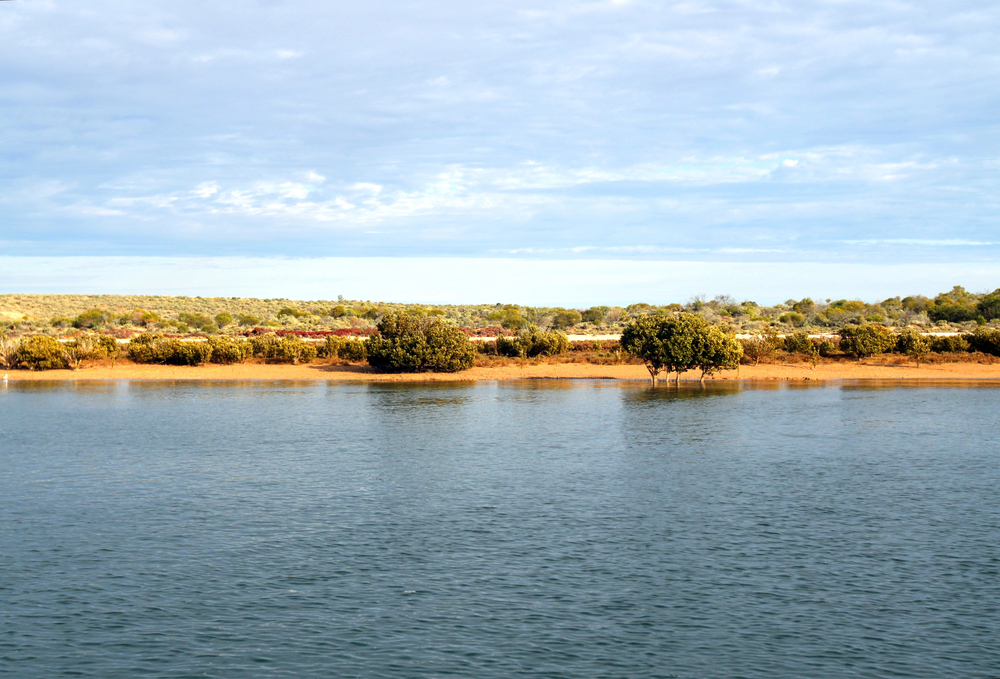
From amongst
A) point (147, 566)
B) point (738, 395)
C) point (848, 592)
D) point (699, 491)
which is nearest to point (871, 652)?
point (848, 592)

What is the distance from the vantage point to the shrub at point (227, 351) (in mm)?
55125

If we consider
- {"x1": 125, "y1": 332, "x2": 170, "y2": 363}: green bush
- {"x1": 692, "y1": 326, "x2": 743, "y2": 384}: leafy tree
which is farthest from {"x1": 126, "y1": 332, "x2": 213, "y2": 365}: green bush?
{"x1": 692, "y1": 326, "x2": 743, "y2": 384}: leafy tree

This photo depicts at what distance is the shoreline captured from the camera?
48094 mm

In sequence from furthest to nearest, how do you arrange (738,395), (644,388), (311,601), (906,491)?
(644,388) < (738,395) < (906,491) < (311,601)

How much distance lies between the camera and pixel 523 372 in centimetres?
5159

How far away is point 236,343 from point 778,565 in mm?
48245

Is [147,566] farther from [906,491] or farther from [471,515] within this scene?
[906,491]

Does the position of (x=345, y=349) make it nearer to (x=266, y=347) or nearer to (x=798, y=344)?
(x=266, y=347)

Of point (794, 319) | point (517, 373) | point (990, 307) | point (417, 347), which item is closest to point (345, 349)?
point (417, 347)

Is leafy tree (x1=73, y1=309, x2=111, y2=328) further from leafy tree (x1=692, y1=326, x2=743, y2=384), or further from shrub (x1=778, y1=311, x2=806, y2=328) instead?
shrub (x1=778, y1=311, x2=806, y2=328)

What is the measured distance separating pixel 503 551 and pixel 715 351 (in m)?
31.4

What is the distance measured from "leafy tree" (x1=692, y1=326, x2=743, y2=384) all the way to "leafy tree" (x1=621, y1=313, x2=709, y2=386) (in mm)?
198

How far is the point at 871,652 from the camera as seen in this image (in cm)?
Result: 1020

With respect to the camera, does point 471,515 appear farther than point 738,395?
No
